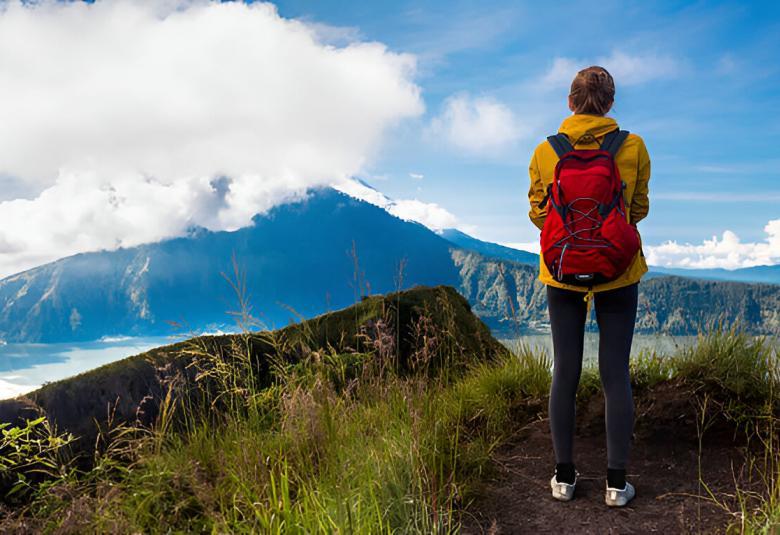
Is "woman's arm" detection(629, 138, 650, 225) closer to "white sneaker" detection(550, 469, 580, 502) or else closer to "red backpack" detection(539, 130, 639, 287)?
"red backpack" detection(539, 130, 639, 287)

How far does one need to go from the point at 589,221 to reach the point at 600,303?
0.55 metres

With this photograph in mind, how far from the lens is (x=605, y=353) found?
3.38 metres

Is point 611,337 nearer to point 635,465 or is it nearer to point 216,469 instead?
point 635,465

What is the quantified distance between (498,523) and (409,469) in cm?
81

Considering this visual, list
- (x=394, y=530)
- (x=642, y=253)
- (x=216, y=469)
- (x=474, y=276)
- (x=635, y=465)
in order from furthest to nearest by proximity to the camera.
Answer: (x=474, y=276) < (x=635, y=465) < (x=216, y=469) < (x=642, y=253) < (x=394, y=530)

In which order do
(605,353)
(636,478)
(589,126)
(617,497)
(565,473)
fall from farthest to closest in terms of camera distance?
(636,478) → (565,473) → (617,497) → (605,353) → (589,126)

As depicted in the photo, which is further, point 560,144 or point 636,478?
point 636,478

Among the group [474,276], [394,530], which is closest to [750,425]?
[394,530]

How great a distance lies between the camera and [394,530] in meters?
2.57

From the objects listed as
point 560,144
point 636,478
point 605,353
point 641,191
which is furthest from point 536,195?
point 636,478

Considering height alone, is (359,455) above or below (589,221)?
below

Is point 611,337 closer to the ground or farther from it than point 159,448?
farther from it

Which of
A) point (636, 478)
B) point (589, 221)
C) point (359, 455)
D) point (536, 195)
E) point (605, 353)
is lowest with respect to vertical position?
point (636, 478)

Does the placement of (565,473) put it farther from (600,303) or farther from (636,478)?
(600,303)
